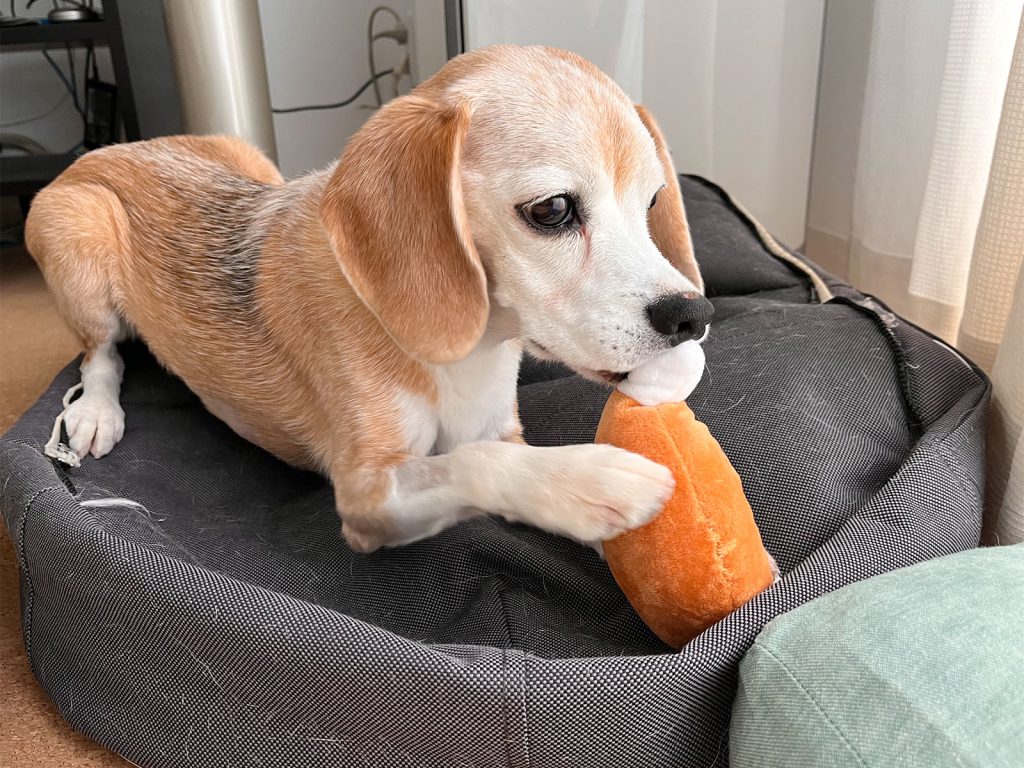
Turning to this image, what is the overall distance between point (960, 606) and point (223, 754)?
869 mm

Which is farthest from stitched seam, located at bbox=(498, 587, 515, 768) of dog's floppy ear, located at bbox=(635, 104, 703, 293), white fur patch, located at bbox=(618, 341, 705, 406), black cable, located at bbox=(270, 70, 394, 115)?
black cable, located at bbox=(270, 70, 394, 115)

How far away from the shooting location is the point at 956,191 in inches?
75.8

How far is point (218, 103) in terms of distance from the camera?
2.99m

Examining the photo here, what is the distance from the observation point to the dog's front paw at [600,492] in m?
1.05

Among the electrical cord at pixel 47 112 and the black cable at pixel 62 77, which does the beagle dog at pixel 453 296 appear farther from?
the electrical cord at pixel 47 112

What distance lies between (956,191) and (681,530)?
4.24 feet

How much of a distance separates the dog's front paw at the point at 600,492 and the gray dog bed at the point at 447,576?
0.51ft

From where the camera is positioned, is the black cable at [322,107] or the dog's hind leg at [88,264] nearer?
the dog's hind leg at [88,264]

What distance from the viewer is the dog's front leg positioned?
1060 mm

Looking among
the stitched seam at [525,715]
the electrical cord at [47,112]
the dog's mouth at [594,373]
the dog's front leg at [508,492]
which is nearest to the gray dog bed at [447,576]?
the stitched seam at [525,715]

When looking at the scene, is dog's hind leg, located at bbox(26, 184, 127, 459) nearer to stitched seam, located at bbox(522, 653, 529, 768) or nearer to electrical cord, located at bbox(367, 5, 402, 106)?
stitched seam, located at bbox(522, 653, 529, 768)

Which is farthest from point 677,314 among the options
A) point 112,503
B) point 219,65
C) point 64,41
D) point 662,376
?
point 64,41

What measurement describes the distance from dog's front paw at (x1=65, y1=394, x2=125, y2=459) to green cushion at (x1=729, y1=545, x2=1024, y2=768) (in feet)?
3.87

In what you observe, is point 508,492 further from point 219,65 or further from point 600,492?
point 219,65
